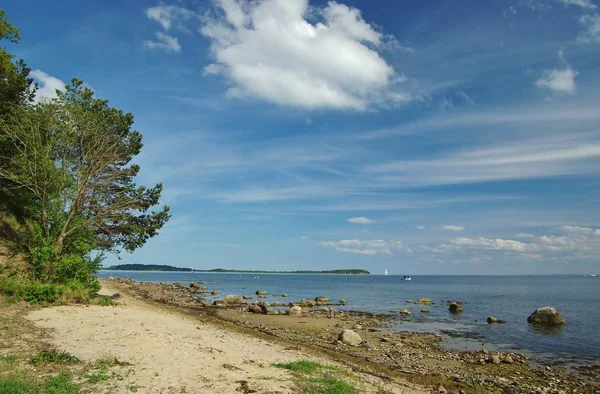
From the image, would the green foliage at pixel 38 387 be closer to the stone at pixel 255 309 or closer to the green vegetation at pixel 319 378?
the green vegetation at pixel 319 378

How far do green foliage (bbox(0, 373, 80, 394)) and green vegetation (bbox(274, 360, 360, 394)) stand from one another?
17.9 ft

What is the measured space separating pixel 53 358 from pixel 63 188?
16.3m

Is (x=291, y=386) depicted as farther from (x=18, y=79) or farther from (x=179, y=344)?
(x=18, y=79)

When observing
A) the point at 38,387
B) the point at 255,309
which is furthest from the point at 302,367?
the point at 255,309

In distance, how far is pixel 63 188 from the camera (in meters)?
24.4

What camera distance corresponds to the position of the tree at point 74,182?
23.6m

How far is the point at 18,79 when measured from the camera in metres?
27.0

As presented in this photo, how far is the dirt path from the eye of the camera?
1005cm

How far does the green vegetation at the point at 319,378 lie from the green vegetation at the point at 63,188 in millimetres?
15970

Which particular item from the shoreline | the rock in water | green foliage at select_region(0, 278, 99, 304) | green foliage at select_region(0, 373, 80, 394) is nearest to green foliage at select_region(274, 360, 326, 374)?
the shoreline

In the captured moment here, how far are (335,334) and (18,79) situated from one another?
28032mm

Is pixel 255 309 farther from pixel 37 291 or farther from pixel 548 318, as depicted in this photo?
pixel 548 318

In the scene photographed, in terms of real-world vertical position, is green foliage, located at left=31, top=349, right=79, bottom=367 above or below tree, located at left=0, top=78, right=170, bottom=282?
below

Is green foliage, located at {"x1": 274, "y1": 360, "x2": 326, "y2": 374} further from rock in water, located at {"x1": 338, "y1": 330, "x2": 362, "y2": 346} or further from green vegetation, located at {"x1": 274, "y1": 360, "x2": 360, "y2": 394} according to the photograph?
rock in water, located at {"x1": 338, "y1": 330, "x2": 362, "y2": 346}
